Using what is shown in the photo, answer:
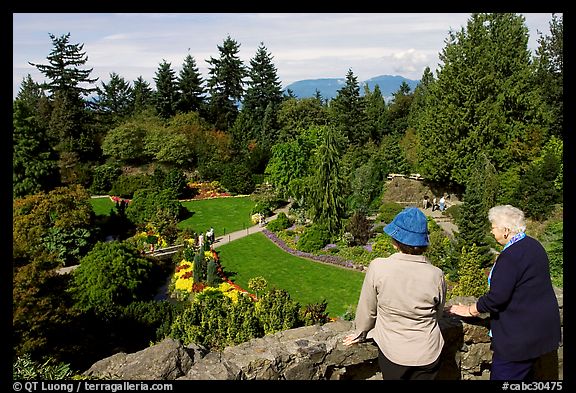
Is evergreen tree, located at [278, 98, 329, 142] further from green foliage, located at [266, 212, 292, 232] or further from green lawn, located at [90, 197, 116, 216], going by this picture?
green foliage, located at [266, 212, 292, 232]

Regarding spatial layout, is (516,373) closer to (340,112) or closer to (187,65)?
(340,112)

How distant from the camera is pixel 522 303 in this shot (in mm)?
3236

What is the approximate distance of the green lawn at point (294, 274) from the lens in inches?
574

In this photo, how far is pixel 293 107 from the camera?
3900 cm

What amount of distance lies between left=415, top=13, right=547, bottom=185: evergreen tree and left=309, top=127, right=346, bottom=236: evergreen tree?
28.2ft

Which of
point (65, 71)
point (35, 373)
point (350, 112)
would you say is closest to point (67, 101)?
point (65, 71)

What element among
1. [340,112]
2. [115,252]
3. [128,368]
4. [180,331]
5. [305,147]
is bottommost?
[180,331]

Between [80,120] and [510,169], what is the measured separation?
97.2ft

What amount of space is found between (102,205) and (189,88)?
63.9 ft

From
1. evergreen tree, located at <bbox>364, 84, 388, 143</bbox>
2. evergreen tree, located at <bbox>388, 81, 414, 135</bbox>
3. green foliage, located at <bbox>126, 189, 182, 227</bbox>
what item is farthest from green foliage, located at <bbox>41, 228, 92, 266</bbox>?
evergreen tree, located at <bbox>388, 81, 414, 135</bbox>

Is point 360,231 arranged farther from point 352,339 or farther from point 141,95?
point 141,95

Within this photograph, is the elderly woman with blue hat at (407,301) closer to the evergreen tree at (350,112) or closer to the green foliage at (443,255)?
the green foliage at (443,255)
